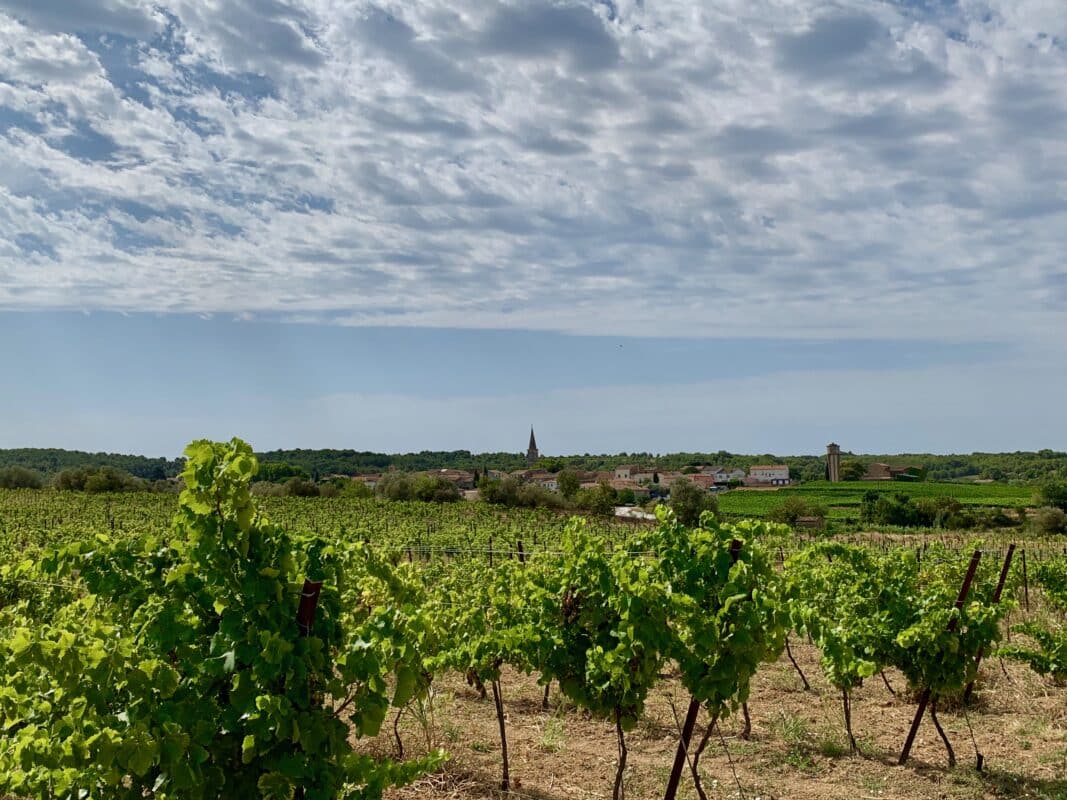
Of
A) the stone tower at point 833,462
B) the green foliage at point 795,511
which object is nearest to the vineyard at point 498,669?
the green foliage at point 795,511

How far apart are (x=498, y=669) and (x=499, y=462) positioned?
13767 centimetres

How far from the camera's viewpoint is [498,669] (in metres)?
7.71

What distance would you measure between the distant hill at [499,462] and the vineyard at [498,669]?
72.8 m

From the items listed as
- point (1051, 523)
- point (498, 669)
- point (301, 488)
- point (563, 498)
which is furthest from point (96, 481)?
point (1051, 523)

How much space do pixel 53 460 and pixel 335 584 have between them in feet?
324

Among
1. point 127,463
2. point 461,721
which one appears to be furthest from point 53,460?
point 461,721

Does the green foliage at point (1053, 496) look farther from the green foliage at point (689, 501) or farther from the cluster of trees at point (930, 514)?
the green foliage at point (689, 501)

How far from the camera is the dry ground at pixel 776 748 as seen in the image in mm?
7234

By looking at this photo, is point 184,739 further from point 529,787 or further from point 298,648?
point 529,787

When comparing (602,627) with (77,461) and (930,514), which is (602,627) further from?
(77,461)

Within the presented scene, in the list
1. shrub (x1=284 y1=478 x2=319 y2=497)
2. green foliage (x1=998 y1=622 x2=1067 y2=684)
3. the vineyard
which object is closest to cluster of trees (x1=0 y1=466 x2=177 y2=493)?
shrub (x1=284 y1=478 x2=319 y2=497)

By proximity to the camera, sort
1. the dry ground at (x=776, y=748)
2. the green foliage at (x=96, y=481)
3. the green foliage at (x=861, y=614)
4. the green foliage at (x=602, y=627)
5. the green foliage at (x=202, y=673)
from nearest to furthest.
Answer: the green foliage at (x=202, y=673), the green foliage at (x=602, y=627), the dry ground at (x=776, y=748), the green foliage at (x=861, y=614), the green foliage at (x=96, y=481)

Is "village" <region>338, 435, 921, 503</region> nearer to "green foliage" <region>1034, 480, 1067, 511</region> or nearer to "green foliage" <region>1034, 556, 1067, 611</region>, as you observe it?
"green foliage" <region>1034, 480, 1067, 511</region>

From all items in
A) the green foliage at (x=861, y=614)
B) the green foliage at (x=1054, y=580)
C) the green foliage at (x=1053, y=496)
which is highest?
the green foliage at (x=861, y=614)
